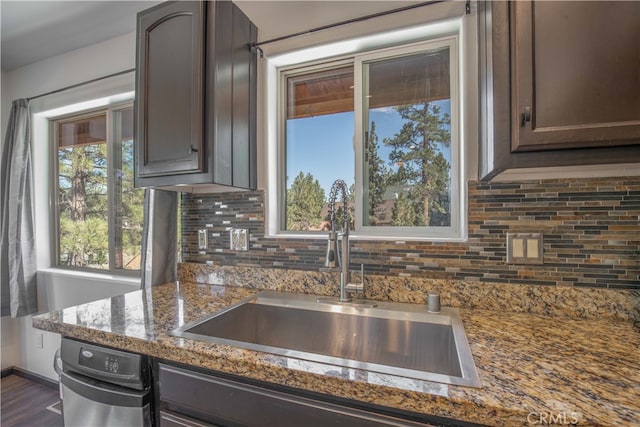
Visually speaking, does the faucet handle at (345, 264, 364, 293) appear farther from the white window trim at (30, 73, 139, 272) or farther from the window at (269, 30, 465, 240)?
the white window trim at (30, 73, 139, 272)

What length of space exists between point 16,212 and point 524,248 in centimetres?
333

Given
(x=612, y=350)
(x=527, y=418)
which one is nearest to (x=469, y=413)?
(x=527, y=418)

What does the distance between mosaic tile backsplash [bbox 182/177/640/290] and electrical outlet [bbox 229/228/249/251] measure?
11.3 inches

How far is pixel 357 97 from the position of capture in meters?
1.47

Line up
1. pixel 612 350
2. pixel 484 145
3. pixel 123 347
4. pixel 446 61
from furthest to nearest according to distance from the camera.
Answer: pixel 446 61 → pixel 484 145 → pixel 123 347 → pixel 612 350

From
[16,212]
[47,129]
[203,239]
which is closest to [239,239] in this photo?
[203,239]

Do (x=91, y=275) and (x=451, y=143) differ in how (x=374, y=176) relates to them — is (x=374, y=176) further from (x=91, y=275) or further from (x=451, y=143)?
(x=91, y=275)

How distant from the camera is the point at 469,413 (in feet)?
1.80

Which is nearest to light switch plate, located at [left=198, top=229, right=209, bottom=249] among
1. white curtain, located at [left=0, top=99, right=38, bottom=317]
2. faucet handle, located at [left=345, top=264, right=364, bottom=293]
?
faucet handle, located at [left=345, top=264, right=364, bottom=293]

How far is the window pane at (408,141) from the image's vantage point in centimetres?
136

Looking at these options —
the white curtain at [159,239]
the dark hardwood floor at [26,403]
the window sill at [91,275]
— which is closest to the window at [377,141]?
the white curtain at [159,239]

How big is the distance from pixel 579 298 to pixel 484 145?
2.09 feet

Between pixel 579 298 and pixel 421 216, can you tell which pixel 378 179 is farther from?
pixel 579 298

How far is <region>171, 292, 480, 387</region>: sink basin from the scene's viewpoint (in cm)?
99
